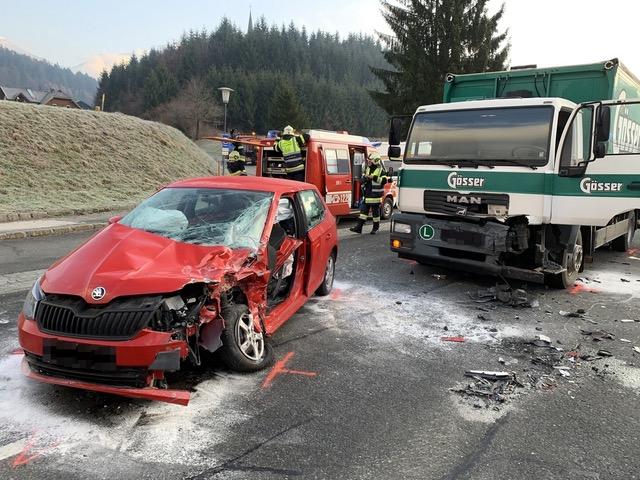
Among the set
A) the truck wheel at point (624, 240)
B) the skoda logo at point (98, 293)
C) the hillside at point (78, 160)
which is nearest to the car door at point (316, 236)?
the skoda logo at point (98, 293)

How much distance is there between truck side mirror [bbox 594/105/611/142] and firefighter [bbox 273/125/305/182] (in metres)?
6.76

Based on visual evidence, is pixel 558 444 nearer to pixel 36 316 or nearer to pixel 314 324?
pixel 314 324

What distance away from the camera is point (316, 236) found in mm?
5520

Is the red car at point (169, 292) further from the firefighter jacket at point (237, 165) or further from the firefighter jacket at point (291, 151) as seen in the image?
the firefighter jacket at point (237, 165)

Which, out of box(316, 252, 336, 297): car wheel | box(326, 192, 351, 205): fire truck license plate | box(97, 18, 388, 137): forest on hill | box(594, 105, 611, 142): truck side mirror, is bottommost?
box(316, 252, 336, 297): car wheel

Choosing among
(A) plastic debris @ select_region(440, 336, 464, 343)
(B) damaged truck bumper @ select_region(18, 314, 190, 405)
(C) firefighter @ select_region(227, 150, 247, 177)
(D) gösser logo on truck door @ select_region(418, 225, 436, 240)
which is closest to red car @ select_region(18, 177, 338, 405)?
(B) damaged truck bumper @ select_region(18, 314, 190, 405)

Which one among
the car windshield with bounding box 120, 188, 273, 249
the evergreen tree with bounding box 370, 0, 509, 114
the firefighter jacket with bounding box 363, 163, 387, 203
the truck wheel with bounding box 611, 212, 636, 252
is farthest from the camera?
the evergreen tree with bounding box 370, 0, 509, 114

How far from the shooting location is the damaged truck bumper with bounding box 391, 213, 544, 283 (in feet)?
20.9

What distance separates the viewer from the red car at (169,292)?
3.17 metres

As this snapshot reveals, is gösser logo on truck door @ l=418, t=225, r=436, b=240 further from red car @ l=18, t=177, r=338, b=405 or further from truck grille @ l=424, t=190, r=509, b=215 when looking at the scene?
red car @ l=18, t=177, r=338, b=405

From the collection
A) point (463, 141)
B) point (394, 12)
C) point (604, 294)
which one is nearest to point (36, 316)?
point (463, 141)

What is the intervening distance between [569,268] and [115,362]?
20.0ft

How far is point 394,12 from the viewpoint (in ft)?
94.4

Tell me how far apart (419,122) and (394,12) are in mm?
24430
